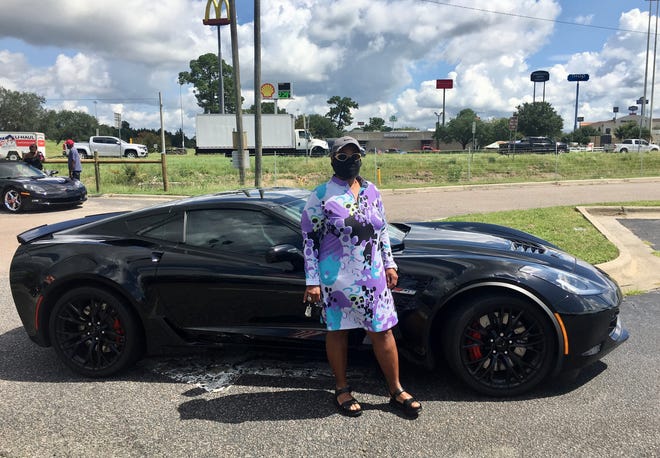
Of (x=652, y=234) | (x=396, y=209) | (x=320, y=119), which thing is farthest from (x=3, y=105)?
(x=652, y=234)

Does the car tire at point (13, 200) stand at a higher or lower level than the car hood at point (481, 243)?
lower

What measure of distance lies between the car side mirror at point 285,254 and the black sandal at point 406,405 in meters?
1.01

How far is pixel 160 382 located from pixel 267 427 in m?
1.05

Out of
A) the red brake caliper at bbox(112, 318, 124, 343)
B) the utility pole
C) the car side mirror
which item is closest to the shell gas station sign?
the utility pole

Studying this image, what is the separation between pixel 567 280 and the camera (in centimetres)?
319

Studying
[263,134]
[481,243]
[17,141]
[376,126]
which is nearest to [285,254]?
[481,243]

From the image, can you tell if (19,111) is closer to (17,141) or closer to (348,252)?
(17,141)

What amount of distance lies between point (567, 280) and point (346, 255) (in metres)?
1.47

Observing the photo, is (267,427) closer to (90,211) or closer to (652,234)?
(652,234)

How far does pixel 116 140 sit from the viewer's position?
128 ft

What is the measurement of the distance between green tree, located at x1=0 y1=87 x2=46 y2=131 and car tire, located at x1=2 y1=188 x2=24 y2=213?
7885cm

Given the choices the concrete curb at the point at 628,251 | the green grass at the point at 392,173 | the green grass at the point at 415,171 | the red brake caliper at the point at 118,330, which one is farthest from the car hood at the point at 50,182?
the concrete curb at the point at 628,251

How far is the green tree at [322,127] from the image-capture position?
361 ft

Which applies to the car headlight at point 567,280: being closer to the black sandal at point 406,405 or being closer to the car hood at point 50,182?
the black sandal at point 406,405
